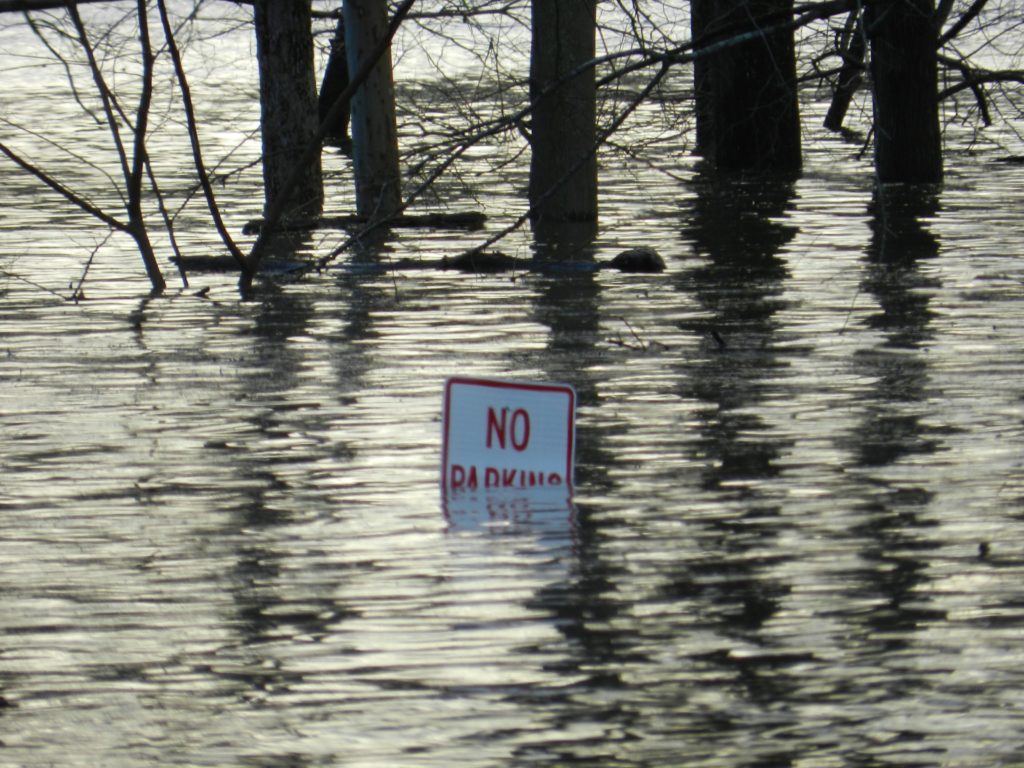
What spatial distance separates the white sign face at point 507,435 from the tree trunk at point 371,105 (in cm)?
772

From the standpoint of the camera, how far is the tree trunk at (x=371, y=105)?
45.4ft

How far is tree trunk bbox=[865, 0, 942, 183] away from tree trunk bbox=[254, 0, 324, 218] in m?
4.43

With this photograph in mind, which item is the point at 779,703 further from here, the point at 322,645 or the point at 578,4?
the point at 578,4

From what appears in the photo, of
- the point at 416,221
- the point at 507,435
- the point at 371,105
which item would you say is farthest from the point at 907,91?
the point at 507,435

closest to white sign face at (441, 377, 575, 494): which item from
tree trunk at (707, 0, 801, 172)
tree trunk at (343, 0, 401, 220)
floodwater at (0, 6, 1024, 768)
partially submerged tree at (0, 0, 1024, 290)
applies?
floodwater at (0, 6, 1024, 768)

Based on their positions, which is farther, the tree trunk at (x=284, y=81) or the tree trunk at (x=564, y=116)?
the tree trunk at (x=284, y=81)

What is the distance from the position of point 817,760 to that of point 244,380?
4720 mm

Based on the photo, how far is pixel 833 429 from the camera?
7.14 meters

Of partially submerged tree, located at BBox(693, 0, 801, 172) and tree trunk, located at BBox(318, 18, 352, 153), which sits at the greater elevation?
tree trunk, located at BBox(318, 18, 352, 153)

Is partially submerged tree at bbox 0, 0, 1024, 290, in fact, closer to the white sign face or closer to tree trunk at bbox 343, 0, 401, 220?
tree trunk at bbox 343, 0, 401, 220

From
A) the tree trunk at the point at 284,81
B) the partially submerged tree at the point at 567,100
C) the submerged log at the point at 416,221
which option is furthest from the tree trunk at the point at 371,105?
the tree trunk at the point at 284,81

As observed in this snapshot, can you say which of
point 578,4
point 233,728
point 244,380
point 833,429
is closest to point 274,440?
point 244,380

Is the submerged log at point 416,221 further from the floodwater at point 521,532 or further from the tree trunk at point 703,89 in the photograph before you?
the tree trunk at point 703,89

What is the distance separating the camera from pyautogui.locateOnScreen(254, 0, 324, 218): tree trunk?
48.8 ft
